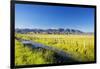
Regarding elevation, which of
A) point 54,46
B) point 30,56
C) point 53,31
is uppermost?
point 53,31

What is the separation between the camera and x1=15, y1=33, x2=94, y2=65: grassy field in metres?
2.25

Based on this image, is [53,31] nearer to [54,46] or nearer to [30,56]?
[54,46]

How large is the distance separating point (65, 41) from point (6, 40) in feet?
2.28

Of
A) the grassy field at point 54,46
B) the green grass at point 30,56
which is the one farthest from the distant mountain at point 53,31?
the green grass at point 30,56

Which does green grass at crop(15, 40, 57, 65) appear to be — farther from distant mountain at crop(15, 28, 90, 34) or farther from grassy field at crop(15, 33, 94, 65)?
distant mountain at crop(15, 28, 90, 34)

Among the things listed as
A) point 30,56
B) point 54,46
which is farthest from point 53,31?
point 30,56

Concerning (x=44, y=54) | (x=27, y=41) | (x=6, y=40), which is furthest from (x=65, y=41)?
(x=6, y=40)

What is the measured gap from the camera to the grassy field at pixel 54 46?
7.38 feet

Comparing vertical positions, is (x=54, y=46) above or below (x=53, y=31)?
below

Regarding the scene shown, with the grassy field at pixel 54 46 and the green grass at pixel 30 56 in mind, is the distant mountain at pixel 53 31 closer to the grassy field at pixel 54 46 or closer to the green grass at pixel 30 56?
the grassy field at pixel 54 46

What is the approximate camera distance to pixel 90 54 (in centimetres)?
250

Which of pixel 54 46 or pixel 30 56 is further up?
pixel 54 46

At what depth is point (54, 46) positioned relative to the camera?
7.79ft

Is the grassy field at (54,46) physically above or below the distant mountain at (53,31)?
below
